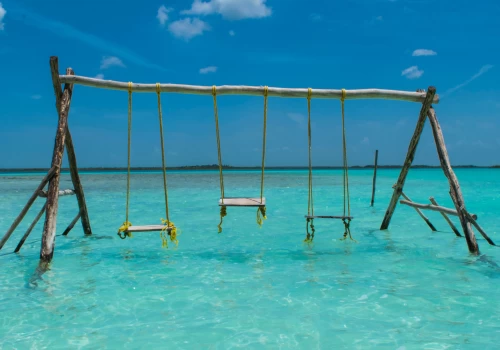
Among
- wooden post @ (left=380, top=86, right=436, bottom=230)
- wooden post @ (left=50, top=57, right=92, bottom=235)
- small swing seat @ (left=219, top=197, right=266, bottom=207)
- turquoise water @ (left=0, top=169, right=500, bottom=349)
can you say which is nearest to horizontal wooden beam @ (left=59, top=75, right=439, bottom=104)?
wooden post @ (left=50, top=57, right=92, bottom=235)

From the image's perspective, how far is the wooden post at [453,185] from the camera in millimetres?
7344

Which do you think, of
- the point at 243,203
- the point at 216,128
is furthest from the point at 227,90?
the point at 243,203

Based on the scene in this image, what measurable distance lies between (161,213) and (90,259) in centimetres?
829

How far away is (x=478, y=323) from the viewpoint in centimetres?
472

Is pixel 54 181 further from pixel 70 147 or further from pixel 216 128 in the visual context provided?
pixel 216 128

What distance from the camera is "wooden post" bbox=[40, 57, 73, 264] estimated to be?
21.8ft

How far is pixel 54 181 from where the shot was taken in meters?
6.94

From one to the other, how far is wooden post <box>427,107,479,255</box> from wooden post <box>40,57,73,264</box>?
6.81 meters

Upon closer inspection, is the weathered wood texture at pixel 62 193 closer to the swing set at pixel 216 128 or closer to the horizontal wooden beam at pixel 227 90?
the swing set at pixel 216 128

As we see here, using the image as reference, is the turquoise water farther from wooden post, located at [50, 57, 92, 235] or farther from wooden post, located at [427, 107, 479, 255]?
wooden post, located at [50, 57, 92, 235]

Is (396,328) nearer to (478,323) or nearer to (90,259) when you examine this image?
(478,323)

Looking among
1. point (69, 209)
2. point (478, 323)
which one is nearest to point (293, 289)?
point (478, 323)

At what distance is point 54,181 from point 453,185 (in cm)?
722

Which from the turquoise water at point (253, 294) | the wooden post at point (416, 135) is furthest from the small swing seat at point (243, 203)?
the wooden post at point (416, 135)
